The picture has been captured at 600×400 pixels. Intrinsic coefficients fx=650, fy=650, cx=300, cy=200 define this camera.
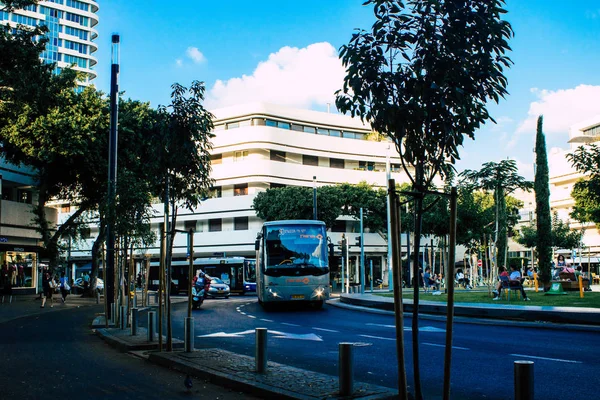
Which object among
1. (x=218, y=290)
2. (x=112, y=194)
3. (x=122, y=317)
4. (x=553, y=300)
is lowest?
(x=218, y=290)

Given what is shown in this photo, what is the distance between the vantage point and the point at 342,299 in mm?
30688

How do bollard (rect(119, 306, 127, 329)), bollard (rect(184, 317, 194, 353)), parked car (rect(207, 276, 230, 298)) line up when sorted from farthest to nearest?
parked car (rect(207, 276, 230, 298)) → bollard (rect(119, 306, 127, 329)) → bollard (rect(184, 317, 194, 353))

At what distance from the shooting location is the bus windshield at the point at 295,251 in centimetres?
2500

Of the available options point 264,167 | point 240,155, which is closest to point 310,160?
point 264,167

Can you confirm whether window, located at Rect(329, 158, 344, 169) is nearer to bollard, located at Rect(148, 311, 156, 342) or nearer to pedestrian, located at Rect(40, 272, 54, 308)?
pedestrian, located at Rect(40, 272, 54, 308)

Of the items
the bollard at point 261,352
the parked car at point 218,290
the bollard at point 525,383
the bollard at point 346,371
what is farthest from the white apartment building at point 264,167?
the bollard at point 525,383

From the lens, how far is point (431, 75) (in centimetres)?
625

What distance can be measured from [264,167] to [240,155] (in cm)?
346

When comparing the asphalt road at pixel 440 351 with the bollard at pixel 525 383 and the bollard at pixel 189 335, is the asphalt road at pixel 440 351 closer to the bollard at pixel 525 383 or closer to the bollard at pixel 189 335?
the bollard at pixel 189 335

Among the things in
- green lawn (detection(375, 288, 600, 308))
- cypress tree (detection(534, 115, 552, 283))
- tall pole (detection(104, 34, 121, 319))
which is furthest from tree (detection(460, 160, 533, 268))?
tall pole (detection(104, 34, 121, 319))

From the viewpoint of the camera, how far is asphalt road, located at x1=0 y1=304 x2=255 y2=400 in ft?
25.6

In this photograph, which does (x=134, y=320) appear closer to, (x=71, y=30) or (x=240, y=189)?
(x=240, y=189)

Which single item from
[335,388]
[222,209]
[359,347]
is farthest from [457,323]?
[222,209]

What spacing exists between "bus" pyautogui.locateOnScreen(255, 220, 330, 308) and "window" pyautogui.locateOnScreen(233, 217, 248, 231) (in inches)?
1530
